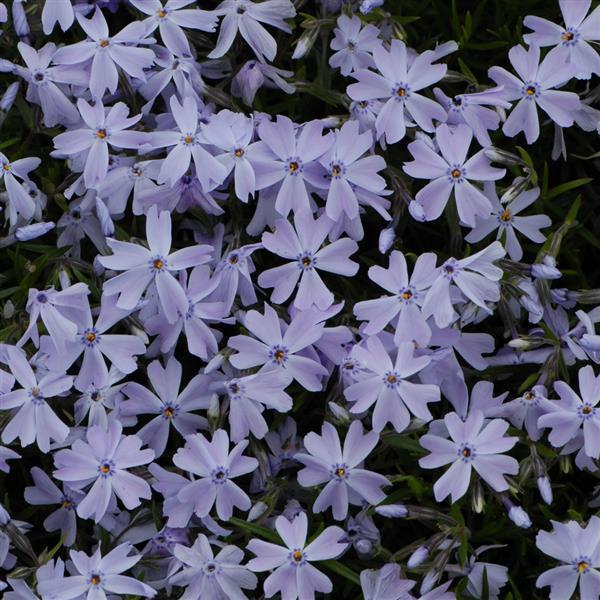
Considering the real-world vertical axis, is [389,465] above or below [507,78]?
below

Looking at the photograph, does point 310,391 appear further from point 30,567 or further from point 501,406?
point 30,567

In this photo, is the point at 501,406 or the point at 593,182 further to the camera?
the point at 593,182

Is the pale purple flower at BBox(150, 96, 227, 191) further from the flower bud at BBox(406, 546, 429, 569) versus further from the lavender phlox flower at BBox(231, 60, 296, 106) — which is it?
the flower bud at BBox(406, 546, 429, 569)

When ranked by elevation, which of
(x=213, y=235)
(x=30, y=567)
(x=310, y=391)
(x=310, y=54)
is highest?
(x=310, y=54)

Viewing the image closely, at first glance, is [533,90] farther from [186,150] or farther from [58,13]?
[58,13]

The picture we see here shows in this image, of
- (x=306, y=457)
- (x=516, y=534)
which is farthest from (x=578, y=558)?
(x=306, y=457)

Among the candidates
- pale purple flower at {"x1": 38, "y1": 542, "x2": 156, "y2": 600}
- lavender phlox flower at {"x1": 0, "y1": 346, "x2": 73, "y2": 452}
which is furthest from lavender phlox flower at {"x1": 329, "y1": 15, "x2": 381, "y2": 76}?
pale purple flower at {"x1": 38, "y1": 542, "x2": 156, "y2": 600}
